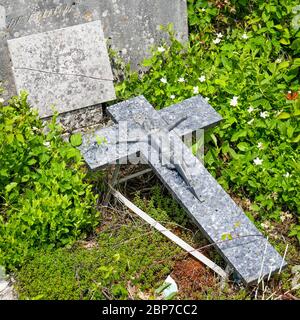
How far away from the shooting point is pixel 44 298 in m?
4.16

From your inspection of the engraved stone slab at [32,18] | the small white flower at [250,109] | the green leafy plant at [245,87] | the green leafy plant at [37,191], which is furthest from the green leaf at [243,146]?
the engraved stone slab at [32,18]

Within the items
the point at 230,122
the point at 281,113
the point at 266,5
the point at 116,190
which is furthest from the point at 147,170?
the point at 266,5

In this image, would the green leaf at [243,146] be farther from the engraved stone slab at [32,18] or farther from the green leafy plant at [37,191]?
the engraved stone slab at [32,18]

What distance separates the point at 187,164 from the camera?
4562mm

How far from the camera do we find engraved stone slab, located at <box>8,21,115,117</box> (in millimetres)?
5039

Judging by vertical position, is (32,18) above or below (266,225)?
above

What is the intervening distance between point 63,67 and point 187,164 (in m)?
1.33

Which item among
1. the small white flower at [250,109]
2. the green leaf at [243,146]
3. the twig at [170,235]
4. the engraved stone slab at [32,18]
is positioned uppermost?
the engraved stone slab at [32,18]

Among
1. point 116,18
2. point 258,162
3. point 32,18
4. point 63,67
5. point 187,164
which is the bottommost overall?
point 258,162

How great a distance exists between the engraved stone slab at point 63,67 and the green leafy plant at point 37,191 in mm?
216

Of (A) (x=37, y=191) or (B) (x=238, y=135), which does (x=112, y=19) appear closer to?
(B) (x=238, y=135)

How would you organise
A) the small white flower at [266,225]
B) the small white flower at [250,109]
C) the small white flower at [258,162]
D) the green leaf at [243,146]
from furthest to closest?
the small white flower at [250,109], the green leaf at [243,146], the small white flower at [258,162], the small white flower at [266,225]

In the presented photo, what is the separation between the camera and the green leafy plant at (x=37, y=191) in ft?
14.2

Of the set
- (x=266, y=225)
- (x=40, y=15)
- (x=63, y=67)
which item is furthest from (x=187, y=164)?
(x=40, y=15)
